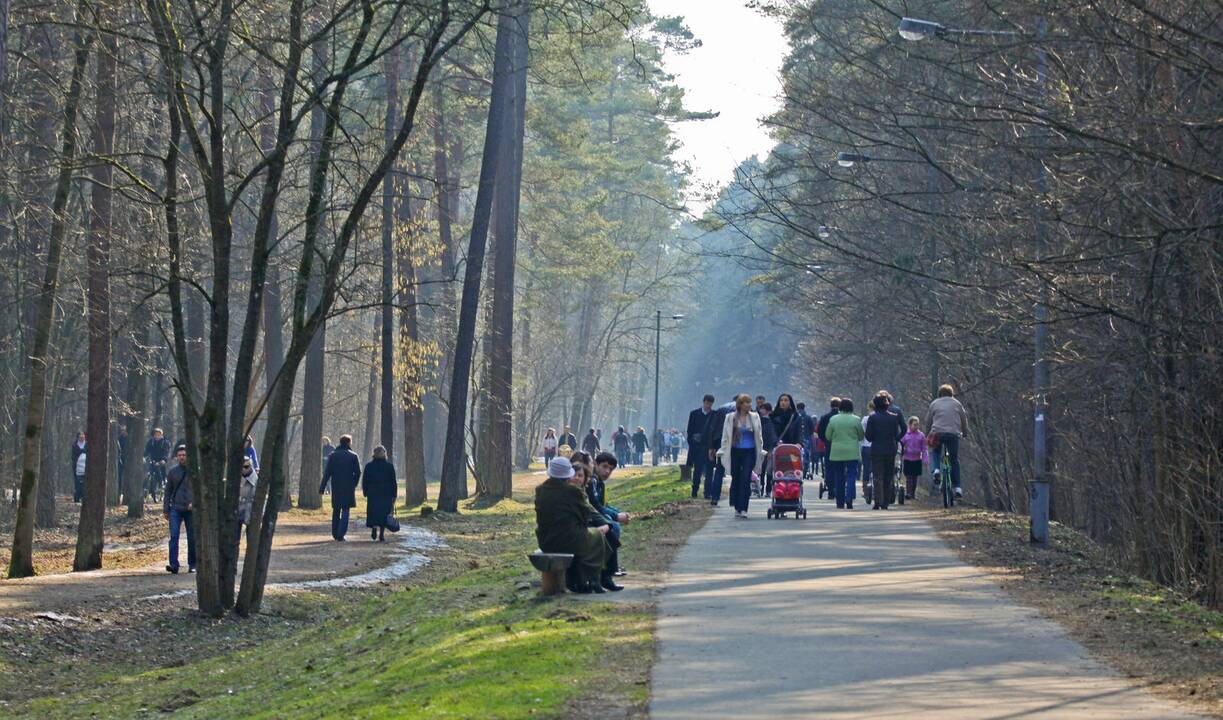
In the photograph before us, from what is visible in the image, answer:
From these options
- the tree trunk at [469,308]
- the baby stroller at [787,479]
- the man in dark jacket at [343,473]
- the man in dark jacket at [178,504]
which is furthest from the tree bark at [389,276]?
the baby stroller at [787,479]

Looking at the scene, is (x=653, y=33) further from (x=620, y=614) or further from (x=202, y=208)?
(x=620, y=614)

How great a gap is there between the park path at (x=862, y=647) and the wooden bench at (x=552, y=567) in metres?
0.94

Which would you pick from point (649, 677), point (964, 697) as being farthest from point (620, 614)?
point (964, 697)

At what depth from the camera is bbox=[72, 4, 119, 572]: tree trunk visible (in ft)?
74.9

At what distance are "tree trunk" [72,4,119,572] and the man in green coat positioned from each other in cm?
1004

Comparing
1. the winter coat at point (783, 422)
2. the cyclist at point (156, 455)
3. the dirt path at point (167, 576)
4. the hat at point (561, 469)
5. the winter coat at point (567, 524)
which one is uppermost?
the winter coat at point (783, 422)

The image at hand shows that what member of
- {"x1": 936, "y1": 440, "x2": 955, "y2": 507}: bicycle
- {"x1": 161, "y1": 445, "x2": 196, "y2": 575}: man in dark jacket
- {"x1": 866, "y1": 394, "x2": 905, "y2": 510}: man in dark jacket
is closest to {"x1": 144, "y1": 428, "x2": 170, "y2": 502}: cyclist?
{"x1": 161, "y1": 445, "x2": 196, "y2": 575}: man in dark jacket

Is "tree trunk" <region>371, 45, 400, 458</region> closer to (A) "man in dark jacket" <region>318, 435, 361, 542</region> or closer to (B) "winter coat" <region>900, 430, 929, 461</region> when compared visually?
(A) "man in dark jacket" <region>318, 435, 361, 542</region>

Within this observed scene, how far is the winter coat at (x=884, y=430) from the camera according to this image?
84.9 ft

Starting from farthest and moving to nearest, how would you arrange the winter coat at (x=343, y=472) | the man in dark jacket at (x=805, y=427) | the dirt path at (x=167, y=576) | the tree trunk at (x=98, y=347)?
the man in dark jacket at (x=805, y=427), the winter coat at (x=343, y=472), the tree trunk at (x=98, y=347), the dirt path at (x=167, y=576)

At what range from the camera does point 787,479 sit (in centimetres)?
2397

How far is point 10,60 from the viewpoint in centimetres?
2233

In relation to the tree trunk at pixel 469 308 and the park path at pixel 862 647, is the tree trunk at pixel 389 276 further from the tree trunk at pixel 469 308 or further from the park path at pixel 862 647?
the park path at pixel 862 647

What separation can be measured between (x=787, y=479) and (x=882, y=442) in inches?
106
